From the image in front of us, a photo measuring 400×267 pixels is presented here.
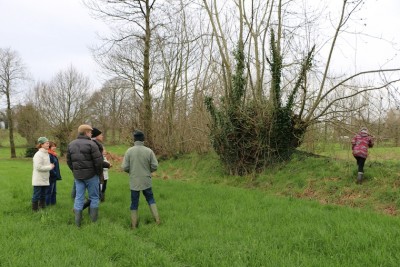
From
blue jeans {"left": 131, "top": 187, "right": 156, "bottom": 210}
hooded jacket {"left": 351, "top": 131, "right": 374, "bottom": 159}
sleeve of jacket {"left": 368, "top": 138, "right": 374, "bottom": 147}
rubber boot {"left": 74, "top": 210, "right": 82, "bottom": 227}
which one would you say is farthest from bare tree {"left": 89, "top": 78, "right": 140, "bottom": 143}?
rubber boot {"left": 74, "top": 210, "right": 82, "bottom": 227}

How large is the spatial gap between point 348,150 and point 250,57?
5416mm

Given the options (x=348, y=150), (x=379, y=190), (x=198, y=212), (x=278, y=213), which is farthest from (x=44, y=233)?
(x=348, y=150)

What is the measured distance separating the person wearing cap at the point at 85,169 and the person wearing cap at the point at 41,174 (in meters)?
1.45

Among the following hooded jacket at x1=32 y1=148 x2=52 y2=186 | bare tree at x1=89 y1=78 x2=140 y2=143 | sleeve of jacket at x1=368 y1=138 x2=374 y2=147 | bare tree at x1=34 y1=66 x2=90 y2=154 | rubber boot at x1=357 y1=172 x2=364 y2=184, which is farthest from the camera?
bare tree at x1=34 y1=66 x2=90 y2=154

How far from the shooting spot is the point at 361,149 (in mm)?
9852

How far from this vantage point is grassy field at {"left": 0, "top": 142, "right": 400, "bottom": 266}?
4.97 m

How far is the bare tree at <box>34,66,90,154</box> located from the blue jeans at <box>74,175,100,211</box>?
1322 inches

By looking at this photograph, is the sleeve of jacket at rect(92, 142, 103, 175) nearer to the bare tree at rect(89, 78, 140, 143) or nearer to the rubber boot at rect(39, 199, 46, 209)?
the rubber boot at rect(39, 199, 46, 209)

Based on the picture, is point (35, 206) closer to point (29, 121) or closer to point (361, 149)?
point (361, 149)

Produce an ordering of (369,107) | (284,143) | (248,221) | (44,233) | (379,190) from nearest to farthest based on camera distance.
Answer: (44,233)
(248,221)
(379,190)
(369,107)
(284,143)

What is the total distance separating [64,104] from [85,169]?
1528 inches

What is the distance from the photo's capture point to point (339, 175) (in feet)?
35.0

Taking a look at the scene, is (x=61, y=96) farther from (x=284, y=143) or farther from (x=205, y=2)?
(x=284, y=143)

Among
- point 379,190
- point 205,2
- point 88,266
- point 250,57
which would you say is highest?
point 205,2
